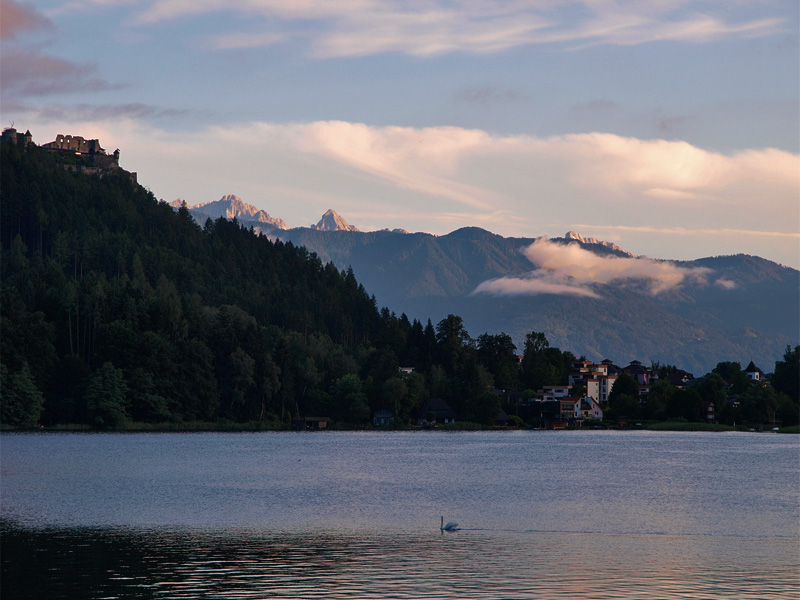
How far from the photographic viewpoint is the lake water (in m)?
38.4

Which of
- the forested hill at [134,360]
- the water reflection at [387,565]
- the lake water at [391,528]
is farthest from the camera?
the forested hill at [134,360]

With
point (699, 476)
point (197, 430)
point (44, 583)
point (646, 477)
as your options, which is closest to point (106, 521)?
point (44, 583)

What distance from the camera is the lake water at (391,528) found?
1511 inches

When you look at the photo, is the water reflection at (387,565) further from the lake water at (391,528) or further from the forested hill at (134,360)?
the forested hill at (134,360)

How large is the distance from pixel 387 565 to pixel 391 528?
11396 millimetres

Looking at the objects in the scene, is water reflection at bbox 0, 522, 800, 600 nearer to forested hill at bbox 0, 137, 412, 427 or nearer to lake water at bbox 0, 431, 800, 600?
lake water at bbox 0, 431, 800, 600

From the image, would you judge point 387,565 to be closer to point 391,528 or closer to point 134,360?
point 391,528

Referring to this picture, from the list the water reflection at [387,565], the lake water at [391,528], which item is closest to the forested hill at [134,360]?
the lake water at [391,528]

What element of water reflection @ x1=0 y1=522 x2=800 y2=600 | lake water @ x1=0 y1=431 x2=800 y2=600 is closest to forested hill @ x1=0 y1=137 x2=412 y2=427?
lake water @ x1=0 y1=431 x2=800 y2=600

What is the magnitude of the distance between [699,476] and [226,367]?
373 feet

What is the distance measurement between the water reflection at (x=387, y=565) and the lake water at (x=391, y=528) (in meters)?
0.13

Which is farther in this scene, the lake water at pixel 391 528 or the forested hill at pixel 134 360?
the forested hill at pixel 134 360

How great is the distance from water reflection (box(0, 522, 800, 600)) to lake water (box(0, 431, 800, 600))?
13cm

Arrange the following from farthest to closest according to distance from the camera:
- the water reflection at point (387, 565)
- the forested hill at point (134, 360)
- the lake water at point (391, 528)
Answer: the forested hill at point (134, 360) < the lake water at point (391, 528) < the water reflection at point (387, 565)
